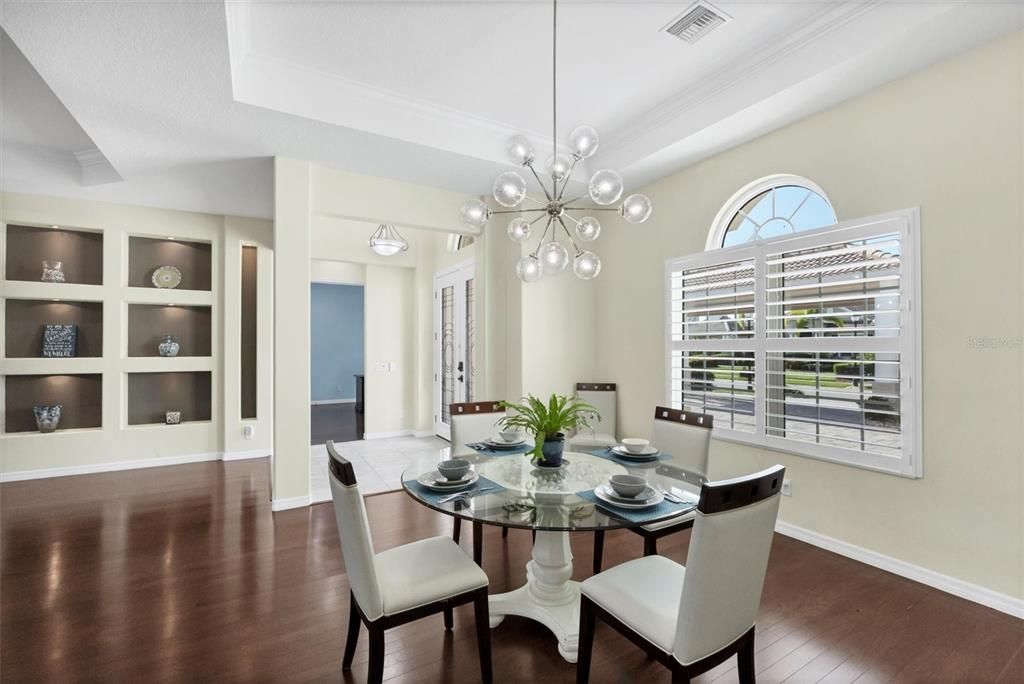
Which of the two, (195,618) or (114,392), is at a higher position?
(114,392)

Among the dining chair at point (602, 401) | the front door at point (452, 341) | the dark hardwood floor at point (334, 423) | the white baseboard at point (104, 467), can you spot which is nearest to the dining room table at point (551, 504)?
the dining chair at point (602, 401)

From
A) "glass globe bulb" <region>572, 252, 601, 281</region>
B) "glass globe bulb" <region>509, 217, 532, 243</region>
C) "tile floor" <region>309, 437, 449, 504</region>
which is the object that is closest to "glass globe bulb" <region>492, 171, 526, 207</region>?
"glass globe bulb" <region>509, 217, 532, 243</region>

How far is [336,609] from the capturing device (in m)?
2.33

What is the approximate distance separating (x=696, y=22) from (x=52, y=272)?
6.35 m

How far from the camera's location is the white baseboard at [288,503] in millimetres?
3729

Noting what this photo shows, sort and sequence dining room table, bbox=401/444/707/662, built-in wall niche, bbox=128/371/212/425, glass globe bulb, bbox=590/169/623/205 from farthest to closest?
built-in wall niche, bbox=128/371/212/425 < glass globe bulb, bbox=590/169/623/205 < dining room table, bbox=401/444/707/662

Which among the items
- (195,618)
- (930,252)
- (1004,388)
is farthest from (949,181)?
(195,618)

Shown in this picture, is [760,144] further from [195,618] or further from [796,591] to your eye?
[195,618]

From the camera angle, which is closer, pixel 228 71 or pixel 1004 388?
pixel 1004 388

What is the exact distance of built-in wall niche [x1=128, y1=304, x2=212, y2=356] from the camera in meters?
5.21

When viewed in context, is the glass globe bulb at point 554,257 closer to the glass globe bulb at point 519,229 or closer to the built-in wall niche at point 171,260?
the glass globe bulb at point 519,229

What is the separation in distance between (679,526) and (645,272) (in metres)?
2.57

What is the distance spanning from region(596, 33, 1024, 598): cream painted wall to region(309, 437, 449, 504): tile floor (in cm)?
311

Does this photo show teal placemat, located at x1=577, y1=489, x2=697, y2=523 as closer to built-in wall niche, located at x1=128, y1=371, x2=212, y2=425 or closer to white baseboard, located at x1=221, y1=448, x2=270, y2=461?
white baseboard, located at x1=221, y1=448, x2=270, y2=461
